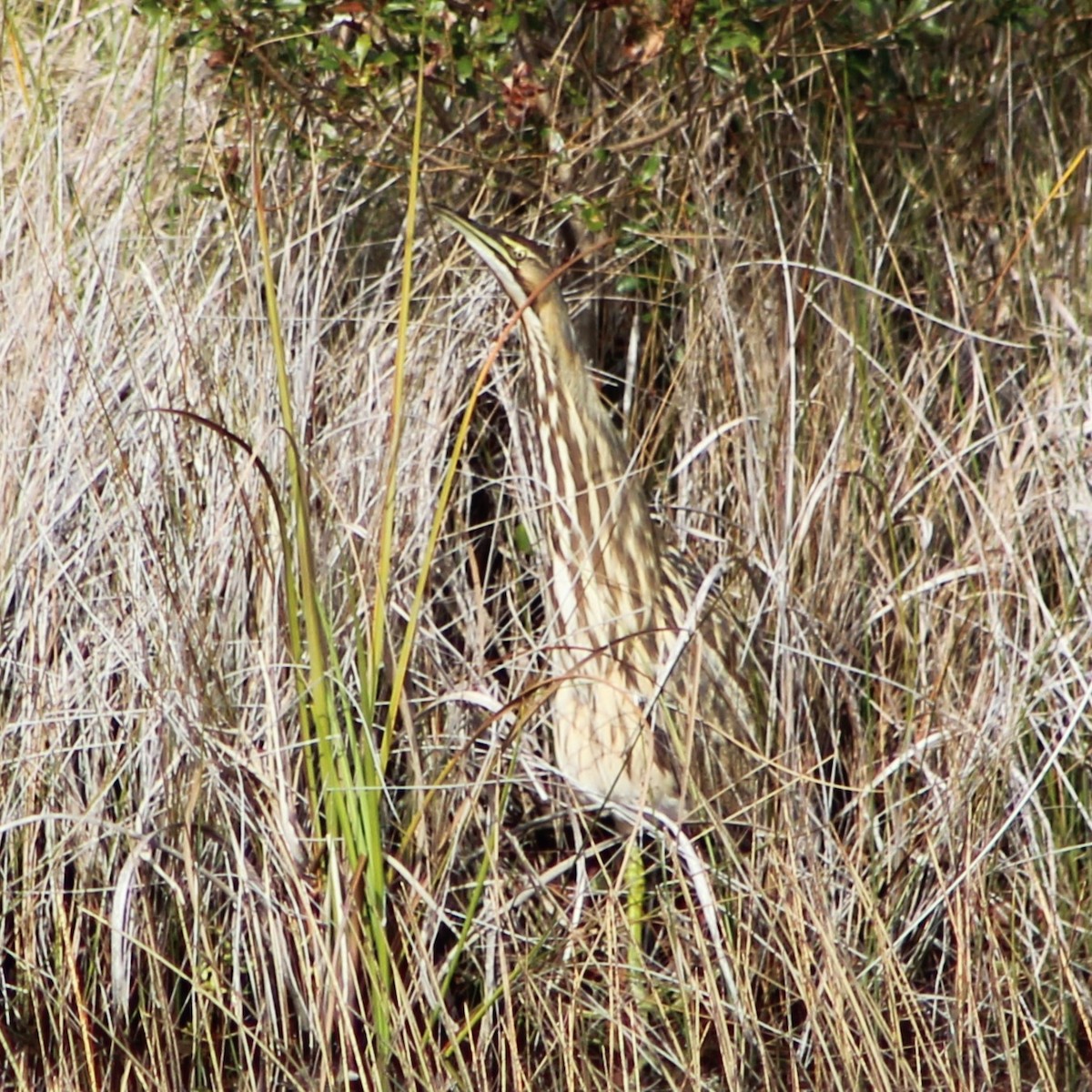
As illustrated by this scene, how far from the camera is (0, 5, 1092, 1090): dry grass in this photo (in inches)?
87.5

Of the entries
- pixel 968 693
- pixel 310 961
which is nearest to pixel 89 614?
pixel 310 961

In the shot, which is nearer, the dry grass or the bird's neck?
the dry grass

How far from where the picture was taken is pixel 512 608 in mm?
2604

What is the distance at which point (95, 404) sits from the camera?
2.53 m

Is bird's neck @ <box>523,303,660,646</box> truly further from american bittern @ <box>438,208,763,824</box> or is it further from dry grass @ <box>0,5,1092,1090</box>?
dry grass @ <box>0,5,1092,1090</box>

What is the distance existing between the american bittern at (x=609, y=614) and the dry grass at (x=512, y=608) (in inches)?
3.0

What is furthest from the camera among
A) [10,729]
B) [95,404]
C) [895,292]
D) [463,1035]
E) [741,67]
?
[895,292]

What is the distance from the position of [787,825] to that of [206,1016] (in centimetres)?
72

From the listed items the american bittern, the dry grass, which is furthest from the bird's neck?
the dry grass

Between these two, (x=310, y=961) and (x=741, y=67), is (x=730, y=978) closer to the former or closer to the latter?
(x=310, y=961)

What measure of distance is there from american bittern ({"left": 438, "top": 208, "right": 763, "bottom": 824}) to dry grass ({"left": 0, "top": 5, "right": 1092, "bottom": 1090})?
0.25ft

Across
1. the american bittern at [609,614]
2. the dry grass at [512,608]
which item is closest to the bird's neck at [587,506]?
the american bittern at [609,614]

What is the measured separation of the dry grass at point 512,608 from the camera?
2223 millimetres

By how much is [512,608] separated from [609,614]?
26 cm
